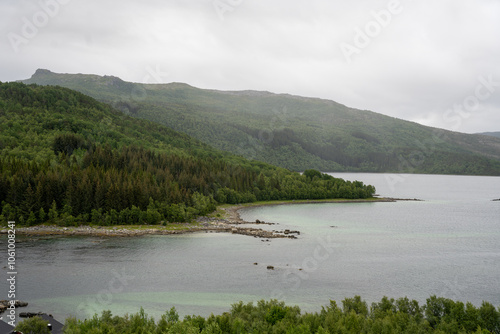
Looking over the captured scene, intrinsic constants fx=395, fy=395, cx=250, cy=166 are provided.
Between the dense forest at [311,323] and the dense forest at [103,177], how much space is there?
201ft

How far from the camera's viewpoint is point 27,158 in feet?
408

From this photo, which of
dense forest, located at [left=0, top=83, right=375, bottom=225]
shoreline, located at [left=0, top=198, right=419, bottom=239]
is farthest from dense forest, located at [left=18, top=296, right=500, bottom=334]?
dense forest, located at [left=0, top=83, right=375, bottom=225]

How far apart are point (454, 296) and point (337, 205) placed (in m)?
104

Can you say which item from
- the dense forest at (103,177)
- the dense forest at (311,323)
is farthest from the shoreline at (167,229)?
the dense forest at (311,323)

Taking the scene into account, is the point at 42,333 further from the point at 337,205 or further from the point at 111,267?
the point at 337,205

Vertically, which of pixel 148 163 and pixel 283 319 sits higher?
pixel 148 163

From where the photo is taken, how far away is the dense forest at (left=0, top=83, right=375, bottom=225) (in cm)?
8956

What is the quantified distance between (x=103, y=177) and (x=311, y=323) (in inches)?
3091

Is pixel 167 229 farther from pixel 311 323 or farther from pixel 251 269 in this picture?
pixel 311 323

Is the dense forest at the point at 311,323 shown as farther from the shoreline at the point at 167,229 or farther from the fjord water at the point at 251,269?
the shoreline at the point at 167,229

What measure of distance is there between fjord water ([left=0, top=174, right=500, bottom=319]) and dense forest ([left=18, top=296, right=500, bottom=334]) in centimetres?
1014

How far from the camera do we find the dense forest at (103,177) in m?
89.6

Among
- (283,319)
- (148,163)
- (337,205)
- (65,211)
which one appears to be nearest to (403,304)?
(283,319)

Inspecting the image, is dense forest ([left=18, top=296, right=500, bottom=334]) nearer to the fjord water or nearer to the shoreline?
the fjord water
